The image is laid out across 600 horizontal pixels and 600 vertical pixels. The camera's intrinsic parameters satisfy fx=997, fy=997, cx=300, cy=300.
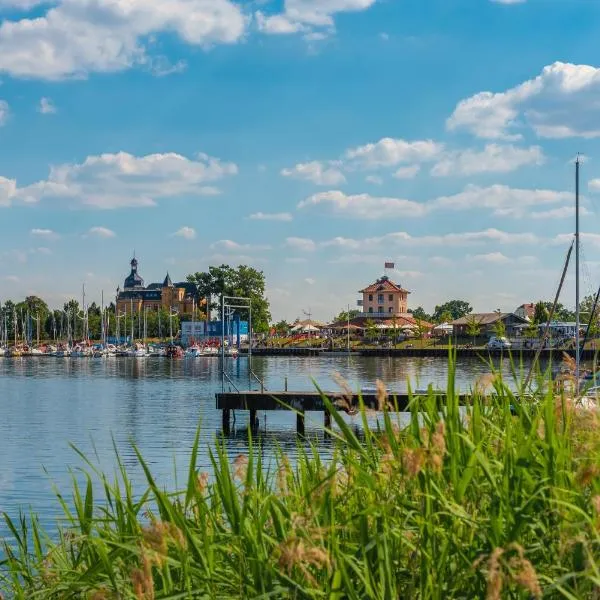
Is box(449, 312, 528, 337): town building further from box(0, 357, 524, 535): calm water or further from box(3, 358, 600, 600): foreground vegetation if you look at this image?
box(3, 358, 600, 600): foreground vegetation

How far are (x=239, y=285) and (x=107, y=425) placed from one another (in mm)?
133780

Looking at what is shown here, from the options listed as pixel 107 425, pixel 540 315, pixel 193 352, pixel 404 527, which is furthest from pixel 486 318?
pixel 404 527

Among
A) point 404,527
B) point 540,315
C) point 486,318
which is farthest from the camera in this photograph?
point 486,318

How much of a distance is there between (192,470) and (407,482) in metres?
1.22

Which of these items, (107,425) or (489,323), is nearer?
(107,425)

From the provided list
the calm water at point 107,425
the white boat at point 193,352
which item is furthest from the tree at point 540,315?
the calm water at point 107,425

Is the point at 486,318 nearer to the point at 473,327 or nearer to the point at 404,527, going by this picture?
the point at 473,327

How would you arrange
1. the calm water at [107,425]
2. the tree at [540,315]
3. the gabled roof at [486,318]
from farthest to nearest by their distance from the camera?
the gabled roof at [486,318] < the tree at [540,315] < the calm water at [107,425]

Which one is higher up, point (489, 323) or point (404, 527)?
point (489, 323)

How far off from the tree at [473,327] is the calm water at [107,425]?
63.2 m

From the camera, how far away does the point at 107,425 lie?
46.1m

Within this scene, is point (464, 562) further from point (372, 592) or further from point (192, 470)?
point (192, 470)

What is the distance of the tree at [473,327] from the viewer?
154125 millimetres

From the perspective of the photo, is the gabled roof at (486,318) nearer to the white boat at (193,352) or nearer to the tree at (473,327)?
the tree at (473,327)
